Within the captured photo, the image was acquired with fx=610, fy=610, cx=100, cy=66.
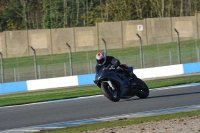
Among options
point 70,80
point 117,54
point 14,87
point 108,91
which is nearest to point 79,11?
point 117,54

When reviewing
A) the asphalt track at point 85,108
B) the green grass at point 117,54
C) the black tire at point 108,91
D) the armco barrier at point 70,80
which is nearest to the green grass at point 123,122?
the asphalt track at point 85,108

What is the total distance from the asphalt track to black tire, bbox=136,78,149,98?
0.62 ft

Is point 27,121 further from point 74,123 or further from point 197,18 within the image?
point 197,18

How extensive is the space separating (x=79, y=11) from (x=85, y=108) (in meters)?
40.3

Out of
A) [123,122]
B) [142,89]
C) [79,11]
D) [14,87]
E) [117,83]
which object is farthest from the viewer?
[79,11]

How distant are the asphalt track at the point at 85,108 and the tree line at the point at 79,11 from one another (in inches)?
1272

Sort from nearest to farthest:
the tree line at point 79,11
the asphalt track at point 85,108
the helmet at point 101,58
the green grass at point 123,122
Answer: the green grass at point 123,122, the asphalt track at point 85,108, the helmet at point 101,58, the tree line at point 79,11

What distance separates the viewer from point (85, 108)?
15883mm

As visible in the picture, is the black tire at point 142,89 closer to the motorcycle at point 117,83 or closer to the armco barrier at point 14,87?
the motorcycle at point 117,83

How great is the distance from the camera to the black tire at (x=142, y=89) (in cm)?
1636

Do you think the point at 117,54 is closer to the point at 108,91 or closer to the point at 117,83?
the point at 117,83

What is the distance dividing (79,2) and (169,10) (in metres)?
9.01

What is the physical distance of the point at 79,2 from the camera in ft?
182

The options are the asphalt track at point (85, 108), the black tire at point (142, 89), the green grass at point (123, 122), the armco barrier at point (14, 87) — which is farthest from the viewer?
the armco barrier at point (14, 87)
